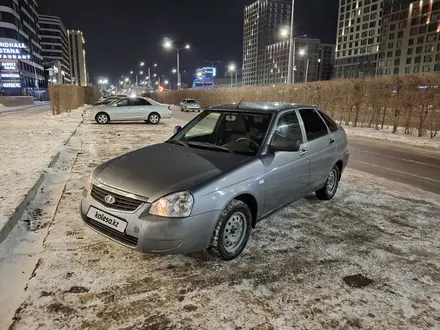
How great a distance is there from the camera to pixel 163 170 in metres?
3.57

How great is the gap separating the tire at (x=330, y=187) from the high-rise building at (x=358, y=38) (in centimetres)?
11959

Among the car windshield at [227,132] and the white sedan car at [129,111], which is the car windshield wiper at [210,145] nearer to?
the car windshield at [227,132]

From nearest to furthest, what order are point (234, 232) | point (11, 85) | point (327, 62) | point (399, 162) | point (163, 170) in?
point (163, 170) < point (234, 232) < point (399, 162) < point (11, 85) < point (327, 62)

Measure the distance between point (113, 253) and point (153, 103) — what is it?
16.7 meters

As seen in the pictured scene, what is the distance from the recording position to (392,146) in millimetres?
12719

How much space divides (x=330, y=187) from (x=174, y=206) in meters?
3.47

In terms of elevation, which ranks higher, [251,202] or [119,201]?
[119,201]

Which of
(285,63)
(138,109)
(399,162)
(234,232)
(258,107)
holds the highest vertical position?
(285,63)

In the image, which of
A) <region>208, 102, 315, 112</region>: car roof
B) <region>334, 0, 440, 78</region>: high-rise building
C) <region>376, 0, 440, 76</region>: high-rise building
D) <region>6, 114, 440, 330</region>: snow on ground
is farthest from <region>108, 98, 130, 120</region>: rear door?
<region>376, 0, 440, 76</region>: high-rise building

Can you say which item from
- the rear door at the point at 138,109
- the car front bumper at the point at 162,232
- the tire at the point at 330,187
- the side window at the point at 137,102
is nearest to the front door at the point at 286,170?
the tire at the point at 330,187

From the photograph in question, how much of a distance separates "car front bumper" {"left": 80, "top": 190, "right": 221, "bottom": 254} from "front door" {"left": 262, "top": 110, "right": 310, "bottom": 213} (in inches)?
39.6

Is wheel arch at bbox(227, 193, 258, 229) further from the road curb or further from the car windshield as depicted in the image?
the road curb

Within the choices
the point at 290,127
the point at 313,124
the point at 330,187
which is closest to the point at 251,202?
the point at 290,127

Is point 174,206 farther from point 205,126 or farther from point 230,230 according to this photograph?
point 205,126
